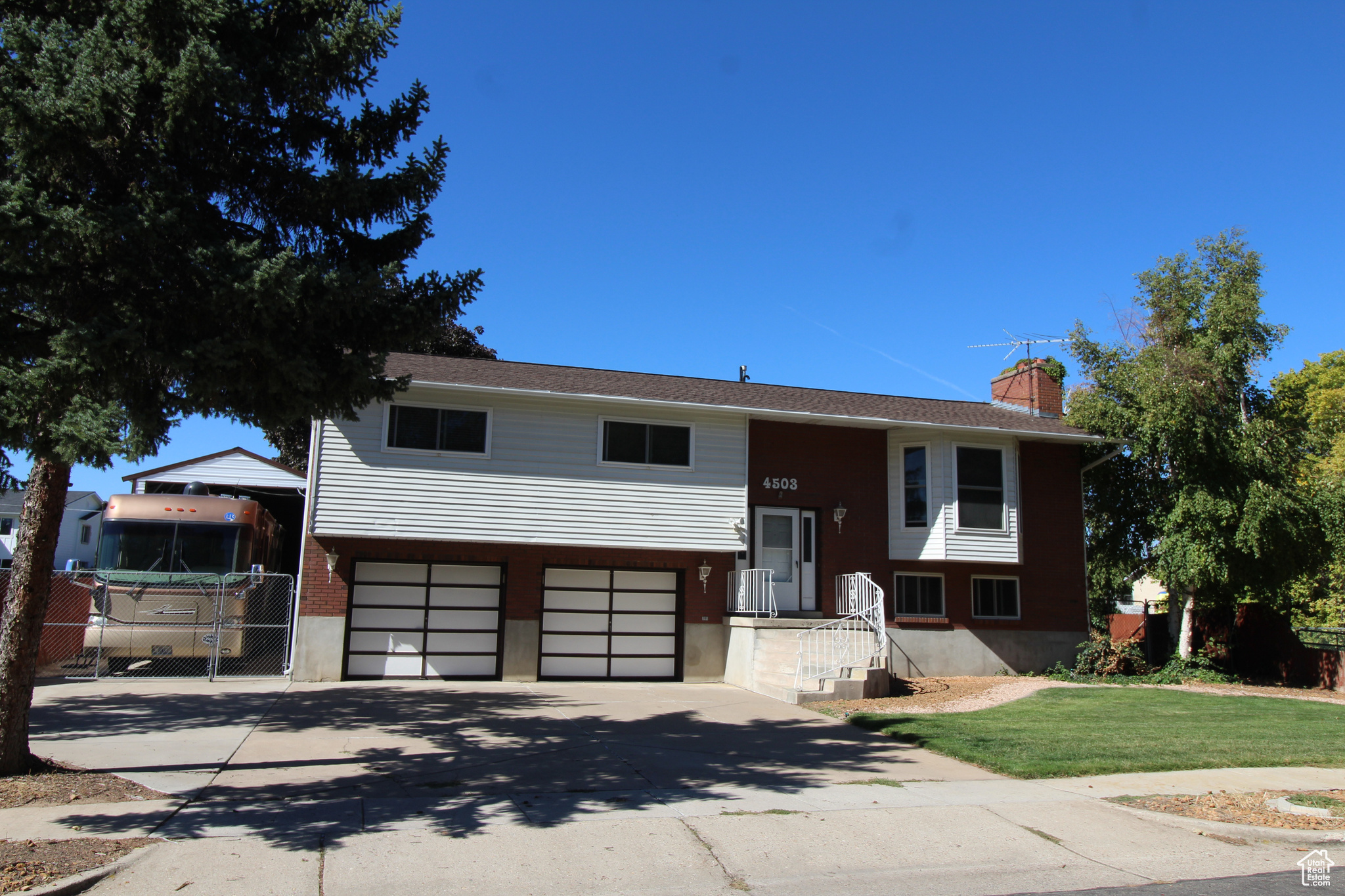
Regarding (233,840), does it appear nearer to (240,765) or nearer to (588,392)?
(240,765)

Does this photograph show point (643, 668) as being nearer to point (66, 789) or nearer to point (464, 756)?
point (464, 756)

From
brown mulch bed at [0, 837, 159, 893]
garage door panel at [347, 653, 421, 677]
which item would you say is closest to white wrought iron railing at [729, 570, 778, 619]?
garage door panel at [347, 653, 421, 677]

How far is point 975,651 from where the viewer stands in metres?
18.5

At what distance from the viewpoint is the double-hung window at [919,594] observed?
18.5 metres

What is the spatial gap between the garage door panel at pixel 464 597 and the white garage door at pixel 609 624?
931mm

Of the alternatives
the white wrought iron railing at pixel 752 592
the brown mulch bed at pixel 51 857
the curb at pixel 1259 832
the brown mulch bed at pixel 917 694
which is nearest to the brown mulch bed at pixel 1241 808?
the curb at pixel 1259 832

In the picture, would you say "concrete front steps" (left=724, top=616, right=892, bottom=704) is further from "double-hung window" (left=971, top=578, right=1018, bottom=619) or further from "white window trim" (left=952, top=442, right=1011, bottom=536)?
"double-hung window" (left=971, top=578, right=1018, bottom=619)

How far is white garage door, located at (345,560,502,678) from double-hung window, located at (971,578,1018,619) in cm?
984

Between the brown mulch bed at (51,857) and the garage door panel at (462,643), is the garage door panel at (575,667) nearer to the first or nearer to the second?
the garage door panel at (462,643)

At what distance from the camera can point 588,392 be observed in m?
16.5

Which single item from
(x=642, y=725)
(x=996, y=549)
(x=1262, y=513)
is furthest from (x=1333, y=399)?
(x=642, y=725)

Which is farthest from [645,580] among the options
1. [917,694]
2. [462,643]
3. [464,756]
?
[464,756]

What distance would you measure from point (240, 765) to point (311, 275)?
4.81 metres

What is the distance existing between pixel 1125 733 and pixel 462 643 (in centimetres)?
1085
